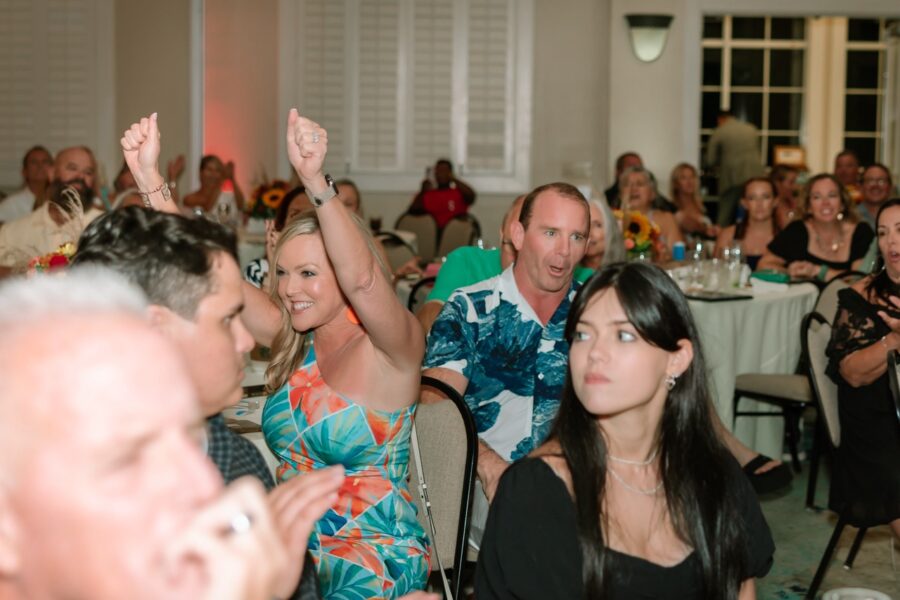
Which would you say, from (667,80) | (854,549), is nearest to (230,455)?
(854,549)

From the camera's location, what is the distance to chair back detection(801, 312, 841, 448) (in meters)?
3.73

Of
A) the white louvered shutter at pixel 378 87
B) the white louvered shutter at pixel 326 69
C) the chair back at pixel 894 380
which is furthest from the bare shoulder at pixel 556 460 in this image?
the white louvered shutter at pixel 378 87

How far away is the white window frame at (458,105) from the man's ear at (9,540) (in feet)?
34.0

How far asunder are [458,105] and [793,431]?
6.52 m

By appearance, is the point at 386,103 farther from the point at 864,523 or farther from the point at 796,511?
the point at 864,523

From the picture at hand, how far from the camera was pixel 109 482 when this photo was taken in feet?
2.85

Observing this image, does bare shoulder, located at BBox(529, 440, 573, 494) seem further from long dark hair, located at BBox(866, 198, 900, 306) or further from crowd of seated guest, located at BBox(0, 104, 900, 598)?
long dark hair, located at BBox(866, 198, 900, 306)

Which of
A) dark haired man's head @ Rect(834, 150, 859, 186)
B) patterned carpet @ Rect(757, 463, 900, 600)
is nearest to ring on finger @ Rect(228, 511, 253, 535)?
patterned carpet @ Rect(757, 463, 900, 600)

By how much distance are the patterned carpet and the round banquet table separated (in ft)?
1.42

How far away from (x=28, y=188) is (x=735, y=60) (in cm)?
791

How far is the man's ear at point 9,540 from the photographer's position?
0.91 meters

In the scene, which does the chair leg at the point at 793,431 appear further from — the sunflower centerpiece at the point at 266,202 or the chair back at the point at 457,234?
the chair back at the point at 457,234

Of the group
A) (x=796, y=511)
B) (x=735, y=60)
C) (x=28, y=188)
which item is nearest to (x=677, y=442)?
(x=796, y=511)

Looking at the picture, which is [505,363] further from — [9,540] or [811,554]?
[9,540]
